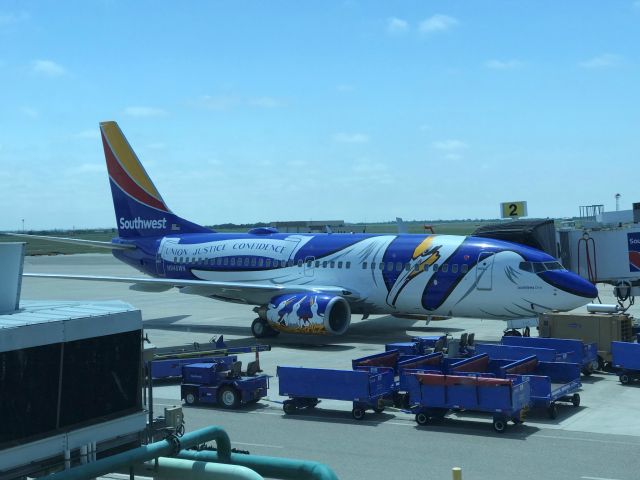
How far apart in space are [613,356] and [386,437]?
25.8 ft

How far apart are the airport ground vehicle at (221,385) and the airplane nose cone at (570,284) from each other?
1049 cm

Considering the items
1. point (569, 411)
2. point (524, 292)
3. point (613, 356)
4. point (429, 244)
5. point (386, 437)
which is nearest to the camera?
point (386, 437)

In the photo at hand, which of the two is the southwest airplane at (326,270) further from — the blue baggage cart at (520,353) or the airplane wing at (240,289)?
the blue baggage cart at (520,353)

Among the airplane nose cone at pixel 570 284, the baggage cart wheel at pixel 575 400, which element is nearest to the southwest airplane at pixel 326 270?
the airplane nose cone at pixel 570 284

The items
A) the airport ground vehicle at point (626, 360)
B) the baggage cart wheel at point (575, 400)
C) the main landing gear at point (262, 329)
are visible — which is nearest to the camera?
the baggage cart wheel at point (575, 400)

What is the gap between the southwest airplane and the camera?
25188 mm

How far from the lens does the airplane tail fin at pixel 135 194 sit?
34.9 metres

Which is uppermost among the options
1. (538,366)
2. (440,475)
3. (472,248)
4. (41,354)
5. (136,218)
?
(136,218)

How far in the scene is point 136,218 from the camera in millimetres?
35375

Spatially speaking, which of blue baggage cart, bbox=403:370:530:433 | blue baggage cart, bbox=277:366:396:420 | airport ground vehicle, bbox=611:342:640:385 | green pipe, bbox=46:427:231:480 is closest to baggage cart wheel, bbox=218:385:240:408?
blue baggage cart, bbox=277:366:396:420

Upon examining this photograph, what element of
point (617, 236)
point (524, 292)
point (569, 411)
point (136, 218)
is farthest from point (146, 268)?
point (569, 411)

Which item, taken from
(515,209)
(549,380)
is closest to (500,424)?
(549,380)

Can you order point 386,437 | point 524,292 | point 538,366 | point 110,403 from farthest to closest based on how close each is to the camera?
point 524,292 → point 538,366 → point 386,437 → point 110,403

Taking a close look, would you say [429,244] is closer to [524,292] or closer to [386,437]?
[524,292]
